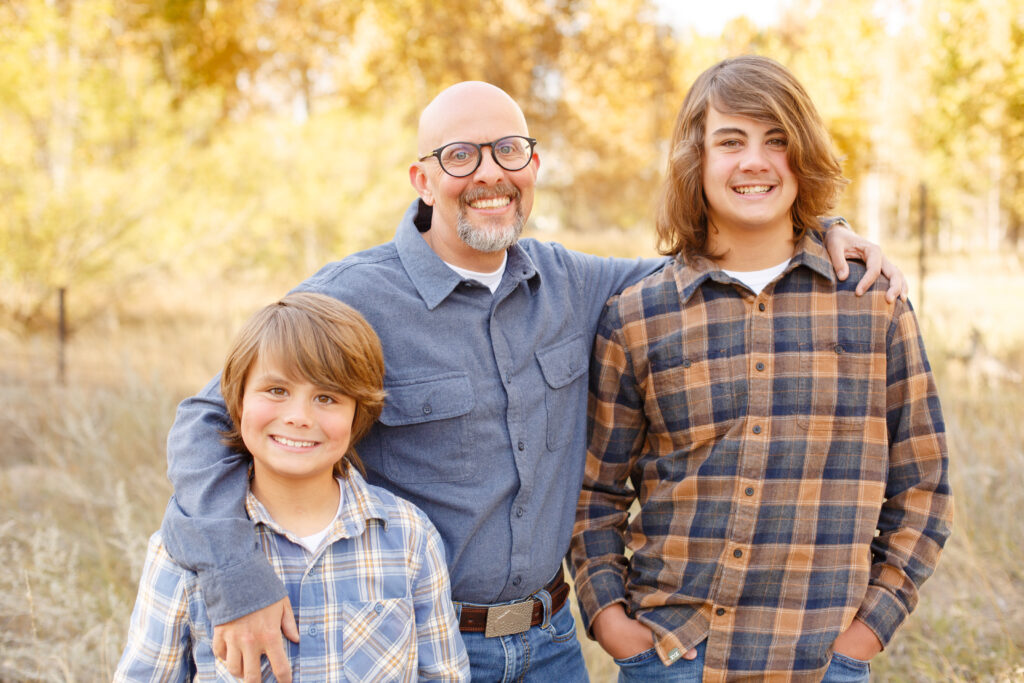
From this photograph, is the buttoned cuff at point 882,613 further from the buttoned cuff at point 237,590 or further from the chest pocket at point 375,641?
the buttoned cuff at point 237,590

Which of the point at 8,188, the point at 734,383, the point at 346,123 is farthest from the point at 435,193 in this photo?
the point at 346,123

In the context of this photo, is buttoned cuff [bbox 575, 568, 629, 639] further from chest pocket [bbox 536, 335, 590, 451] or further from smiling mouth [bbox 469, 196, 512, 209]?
smiling mouth [bbox 469, 196, 512, 209]

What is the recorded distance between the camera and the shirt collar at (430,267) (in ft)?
7.36

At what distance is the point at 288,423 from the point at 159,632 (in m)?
Answer: 0.51

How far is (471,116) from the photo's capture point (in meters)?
2.32

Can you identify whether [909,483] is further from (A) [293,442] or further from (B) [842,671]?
(A) [293,442]

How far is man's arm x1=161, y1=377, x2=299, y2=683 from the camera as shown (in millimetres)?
1716

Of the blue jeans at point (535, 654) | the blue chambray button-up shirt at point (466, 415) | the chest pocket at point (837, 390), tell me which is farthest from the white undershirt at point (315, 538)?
the chest pocket at point (837, 390)

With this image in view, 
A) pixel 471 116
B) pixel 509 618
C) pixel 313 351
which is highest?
pixel 471 116

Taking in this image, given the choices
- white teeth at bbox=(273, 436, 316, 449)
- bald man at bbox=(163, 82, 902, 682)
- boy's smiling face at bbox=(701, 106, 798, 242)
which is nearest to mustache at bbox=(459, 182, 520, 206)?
bald man at bbox=(163, 82, 902, 682)

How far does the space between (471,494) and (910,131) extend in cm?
1980

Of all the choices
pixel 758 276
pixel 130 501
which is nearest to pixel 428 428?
pixel 758 276

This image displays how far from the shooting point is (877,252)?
226 cm

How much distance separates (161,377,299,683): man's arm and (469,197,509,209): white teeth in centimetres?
95
